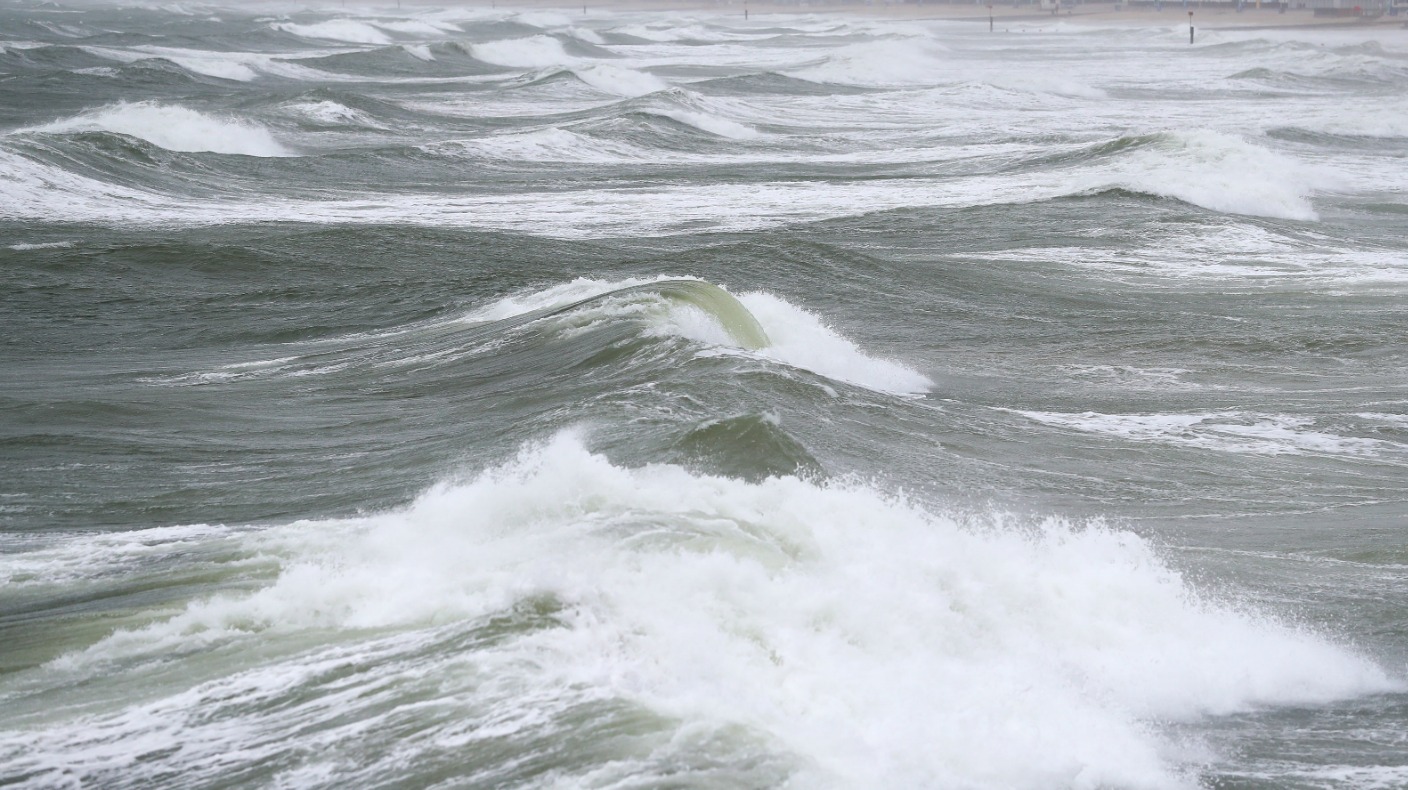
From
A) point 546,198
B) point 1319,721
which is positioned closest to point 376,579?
point 1319,721

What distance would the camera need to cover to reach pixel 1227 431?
9.62 metres

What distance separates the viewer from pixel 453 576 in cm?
627

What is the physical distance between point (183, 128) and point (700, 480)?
72.8 feet

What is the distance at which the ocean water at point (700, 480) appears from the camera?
5.36 meters

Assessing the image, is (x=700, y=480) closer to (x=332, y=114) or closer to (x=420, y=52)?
(x=332, y=114)

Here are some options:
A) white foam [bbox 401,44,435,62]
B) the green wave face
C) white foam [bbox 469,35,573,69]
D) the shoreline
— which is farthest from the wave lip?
the shoreline

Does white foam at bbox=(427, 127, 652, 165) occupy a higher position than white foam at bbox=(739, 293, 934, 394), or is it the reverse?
white foam at bbox=(427, 127, 652, 165)

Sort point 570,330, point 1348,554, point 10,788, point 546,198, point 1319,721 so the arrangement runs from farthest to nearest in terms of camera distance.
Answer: point 546,198 → point 570,330 → point 1348,554 → point 1319,721 → point 10,788

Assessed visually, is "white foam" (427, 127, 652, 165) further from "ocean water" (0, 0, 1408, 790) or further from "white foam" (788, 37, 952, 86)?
"white foam" (788, 37, 952, 86)

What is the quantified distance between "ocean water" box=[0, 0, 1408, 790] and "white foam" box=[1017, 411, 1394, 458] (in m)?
0.04

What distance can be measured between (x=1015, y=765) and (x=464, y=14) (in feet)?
333

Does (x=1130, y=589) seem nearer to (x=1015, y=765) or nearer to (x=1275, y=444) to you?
(x=1015, y=765)

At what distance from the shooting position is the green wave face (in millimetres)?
11016

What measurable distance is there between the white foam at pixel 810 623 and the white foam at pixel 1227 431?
2.38 metres
